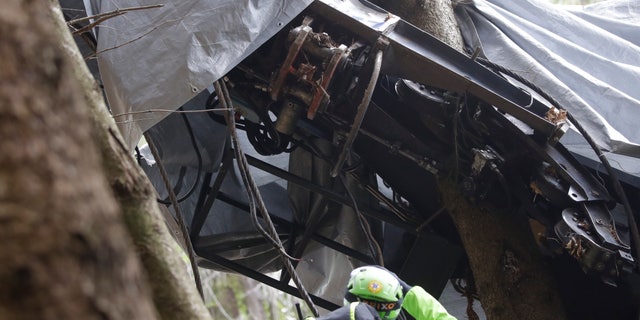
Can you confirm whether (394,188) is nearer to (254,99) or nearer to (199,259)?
(254,99)

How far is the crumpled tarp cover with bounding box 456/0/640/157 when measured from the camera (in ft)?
13.5

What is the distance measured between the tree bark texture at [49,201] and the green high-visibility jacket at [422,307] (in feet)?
10.3

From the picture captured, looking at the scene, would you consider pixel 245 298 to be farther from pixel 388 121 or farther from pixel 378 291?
pixel 378 291

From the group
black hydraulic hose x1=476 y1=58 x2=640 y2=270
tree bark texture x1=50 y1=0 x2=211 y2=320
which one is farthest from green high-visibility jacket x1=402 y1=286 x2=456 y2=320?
tree bark texture x1=50 y1=0 x2=211 y2=320

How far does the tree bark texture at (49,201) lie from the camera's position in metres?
0.87

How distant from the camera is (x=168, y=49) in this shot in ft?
12.5

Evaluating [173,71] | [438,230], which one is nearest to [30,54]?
[173,71]

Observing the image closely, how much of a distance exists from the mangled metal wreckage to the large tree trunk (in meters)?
0.09

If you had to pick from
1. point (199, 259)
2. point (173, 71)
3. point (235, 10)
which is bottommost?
point (199, 259)

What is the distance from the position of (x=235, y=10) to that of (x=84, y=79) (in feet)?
7.11

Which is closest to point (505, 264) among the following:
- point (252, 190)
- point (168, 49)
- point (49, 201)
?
point (252, 190)

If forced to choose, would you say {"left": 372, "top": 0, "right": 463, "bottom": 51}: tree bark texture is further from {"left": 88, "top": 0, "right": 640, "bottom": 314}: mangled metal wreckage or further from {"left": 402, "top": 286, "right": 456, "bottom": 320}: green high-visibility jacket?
{"left": 402, "top": 286, "right": 456, "bottom": 320}: green high-visibility jacket

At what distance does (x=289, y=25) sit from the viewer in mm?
4105

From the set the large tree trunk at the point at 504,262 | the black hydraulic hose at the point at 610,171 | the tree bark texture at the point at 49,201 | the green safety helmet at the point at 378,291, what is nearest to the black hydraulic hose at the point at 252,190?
the green safety helmet at the point at 378,291
